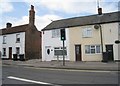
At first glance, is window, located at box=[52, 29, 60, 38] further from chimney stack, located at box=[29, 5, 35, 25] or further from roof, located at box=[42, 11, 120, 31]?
chimney stack, located at box=[29, 5, 35, 25]

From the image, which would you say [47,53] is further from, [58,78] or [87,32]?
[58,78]

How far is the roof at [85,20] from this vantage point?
3406cm

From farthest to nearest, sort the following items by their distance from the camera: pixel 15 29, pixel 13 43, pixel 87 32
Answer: pixel 15 29
pixel 13 43
pixel 87 32

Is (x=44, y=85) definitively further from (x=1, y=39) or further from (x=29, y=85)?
(x=1, y=39)

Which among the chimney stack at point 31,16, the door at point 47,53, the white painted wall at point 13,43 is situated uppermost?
the chimney stack at point 31,16

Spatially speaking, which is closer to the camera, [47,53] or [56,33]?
[56,33]

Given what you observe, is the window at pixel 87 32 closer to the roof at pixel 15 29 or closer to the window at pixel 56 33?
the window at pixel 56 33

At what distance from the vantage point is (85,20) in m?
37.2

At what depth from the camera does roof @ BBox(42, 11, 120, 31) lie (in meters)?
34.1

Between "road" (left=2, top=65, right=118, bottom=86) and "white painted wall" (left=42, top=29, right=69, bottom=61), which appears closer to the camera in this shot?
"road" (left=2, top=65, right=118, bottom=86)

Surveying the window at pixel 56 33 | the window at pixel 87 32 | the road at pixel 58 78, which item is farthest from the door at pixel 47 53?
the road at pixel 58 78

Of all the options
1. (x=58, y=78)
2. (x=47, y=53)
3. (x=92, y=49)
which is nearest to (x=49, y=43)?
(x=47, y=53)

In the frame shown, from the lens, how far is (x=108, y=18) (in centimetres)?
3444

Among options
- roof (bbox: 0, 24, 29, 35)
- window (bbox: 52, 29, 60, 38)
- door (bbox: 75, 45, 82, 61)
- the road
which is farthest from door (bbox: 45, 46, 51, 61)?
the road
